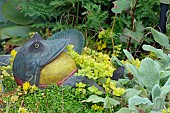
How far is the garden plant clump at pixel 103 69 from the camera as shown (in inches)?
84.8

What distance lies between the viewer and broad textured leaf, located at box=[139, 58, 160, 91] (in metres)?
2.19

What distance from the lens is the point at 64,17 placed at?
3525 millimetres

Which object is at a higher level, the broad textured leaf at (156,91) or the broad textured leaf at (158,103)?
the broad textured leaf at (156,91)

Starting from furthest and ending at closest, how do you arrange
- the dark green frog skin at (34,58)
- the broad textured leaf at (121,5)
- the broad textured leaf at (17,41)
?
the broad textured leaf at (17,41), the broad textured leaf at (121,5), the dark green frog skin at (34,58)

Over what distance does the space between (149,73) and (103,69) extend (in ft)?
0.81

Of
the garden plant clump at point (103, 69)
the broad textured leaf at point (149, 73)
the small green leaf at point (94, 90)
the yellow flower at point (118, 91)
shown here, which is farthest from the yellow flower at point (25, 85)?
the broad textured leaf at point (149, 73)

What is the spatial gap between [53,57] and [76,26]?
3.80 feet

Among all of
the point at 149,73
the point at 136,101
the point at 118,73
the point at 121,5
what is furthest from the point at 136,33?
the point at 136,101

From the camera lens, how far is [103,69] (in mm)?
2293

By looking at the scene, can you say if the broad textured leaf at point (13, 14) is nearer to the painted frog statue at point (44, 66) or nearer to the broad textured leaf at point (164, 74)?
the painted frog statue at point (44, 66)

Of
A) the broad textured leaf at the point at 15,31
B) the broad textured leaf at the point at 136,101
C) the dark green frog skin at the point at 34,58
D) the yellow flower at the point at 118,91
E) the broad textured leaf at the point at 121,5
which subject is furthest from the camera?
the broad textured leaf at the point at 15,31

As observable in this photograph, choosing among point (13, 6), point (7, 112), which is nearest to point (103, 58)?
point (7, 112)

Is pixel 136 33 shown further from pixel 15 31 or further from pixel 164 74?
pixel 15 31

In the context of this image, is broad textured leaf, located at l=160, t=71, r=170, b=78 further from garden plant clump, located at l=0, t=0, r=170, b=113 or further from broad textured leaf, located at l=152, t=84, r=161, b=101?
broad textured leaf, located at l=152, t=84, r=161, b=101
